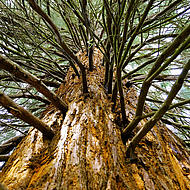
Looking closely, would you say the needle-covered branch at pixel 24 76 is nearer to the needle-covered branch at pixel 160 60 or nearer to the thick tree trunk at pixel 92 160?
the thick tree trunk at pixel 92 160

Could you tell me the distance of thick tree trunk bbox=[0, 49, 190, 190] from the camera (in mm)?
607

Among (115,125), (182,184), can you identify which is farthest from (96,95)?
(182,184)

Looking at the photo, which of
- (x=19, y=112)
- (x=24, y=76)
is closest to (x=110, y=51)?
(x=24, y=76)

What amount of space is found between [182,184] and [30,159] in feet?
2.65

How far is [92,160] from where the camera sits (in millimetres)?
691

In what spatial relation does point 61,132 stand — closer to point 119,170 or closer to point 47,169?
point 47,169

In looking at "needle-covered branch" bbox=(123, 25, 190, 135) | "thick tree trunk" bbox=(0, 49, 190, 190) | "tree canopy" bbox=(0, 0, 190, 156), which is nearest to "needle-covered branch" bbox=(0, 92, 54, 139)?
"tree canopy" bbox=(0, 0, 190, 156)

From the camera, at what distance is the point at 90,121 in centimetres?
94

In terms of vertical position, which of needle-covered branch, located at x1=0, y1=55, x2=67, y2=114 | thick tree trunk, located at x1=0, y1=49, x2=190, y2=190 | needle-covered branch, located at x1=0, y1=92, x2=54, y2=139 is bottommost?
thick tree trunk, located at x1=0, y1=49, x2=190, y2=190

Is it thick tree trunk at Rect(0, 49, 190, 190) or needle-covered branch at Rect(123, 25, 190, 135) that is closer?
needle-covered branch at Rect(123, 25, 190, 135)

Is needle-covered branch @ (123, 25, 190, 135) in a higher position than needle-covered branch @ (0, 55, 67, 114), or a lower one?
lower

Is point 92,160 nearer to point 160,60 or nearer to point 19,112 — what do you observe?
point 19,112

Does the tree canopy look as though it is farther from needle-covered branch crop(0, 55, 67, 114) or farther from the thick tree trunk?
the thick tree trunk

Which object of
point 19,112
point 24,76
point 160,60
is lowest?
point 160,60
